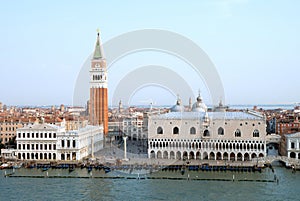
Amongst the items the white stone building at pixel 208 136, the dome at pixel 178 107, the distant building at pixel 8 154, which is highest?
the dome at pixel 178 107

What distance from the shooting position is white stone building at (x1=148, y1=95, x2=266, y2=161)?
30.5 m

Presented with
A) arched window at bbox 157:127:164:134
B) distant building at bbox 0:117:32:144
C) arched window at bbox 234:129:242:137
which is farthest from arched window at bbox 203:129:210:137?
distant building at bbox 0:117:32:144

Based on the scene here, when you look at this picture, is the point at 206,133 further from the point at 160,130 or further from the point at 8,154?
the point at 8,154

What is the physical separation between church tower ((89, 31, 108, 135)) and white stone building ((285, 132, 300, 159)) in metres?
18.6

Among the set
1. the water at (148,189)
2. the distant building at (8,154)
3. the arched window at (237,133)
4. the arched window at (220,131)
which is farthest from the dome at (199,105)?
the distant building at (8,154)

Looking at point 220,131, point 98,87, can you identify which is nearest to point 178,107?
point 98,87

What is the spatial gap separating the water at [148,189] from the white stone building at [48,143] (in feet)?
20.7

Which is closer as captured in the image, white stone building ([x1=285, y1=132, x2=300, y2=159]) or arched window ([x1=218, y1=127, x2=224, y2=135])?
white stone building ([x1=285, y1=132, x2=300, y2=159])

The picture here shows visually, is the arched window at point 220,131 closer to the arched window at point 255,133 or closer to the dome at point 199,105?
the arched window at point 255,133

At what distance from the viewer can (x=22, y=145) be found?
32.0 metres

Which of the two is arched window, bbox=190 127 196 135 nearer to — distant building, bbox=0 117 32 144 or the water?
the water

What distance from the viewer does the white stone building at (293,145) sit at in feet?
98.4

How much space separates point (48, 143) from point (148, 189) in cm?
1203

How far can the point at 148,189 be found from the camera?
22.5 meters
